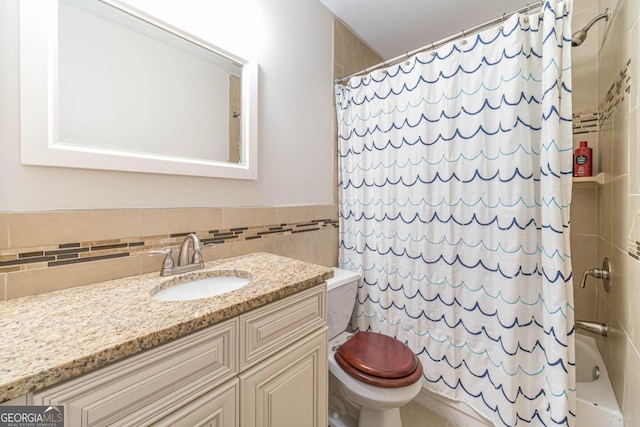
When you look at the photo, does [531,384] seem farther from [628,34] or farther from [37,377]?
[37,377]

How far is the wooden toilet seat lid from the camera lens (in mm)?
1090

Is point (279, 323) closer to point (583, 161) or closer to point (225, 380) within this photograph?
point (225, 380)

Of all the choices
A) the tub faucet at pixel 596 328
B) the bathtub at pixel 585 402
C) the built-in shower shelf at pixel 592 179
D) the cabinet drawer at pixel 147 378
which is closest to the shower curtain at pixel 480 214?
the bathtub at pixel 585 402

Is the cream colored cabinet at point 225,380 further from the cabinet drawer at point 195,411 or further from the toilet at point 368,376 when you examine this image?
the toilet at point 368,376

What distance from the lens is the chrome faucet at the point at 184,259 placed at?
3.17 feet

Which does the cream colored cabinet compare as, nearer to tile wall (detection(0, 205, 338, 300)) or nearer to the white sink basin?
the white sink basin

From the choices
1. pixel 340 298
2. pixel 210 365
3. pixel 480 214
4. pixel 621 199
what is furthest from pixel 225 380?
pixel 621 199

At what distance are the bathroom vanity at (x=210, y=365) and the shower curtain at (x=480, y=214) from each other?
2.46 ft

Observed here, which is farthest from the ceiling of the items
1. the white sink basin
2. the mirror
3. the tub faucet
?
the tub faucet

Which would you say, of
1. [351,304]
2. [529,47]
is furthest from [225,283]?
[529,47]

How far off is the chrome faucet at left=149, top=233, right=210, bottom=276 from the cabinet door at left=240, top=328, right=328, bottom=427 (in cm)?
49

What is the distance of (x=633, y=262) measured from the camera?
0.94 m

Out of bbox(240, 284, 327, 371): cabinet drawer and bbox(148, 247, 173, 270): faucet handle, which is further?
bbox(148, 247, 173, 270): faucet handle

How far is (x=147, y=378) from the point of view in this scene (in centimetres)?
54
